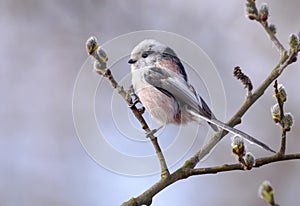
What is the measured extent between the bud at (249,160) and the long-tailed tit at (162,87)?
0.47 meters

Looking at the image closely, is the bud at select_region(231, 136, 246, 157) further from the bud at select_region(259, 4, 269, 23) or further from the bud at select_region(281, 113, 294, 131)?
the bud at select_region(259, 4, 269, 23)

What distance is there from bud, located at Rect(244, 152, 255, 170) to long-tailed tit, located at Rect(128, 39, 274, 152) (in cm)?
47

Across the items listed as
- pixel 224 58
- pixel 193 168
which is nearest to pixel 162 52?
pixel 193 168

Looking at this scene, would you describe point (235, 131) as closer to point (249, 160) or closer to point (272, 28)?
point (249, 160)

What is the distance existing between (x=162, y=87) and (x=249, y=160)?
63cm

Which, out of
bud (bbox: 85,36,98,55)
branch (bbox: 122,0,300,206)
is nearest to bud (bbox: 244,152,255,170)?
branch (bbox: 122,0,300,206)

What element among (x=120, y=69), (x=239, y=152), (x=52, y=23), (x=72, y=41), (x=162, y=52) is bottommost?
(x=239, y=152)

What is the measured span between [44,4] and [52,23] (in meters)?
0.16

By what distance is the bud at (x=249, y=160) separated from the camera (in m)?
1.25

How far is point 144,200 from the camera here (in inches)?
51.6

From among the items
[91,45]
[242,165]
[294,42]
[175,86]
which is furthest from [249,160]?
[175,86]

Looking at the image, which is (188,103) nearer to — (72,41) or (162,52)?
(162,52)

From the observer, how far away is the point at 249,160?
125 cm

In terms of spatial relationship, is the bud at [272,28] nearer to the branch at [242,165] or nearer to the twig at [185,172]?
the branch at [242,165]
